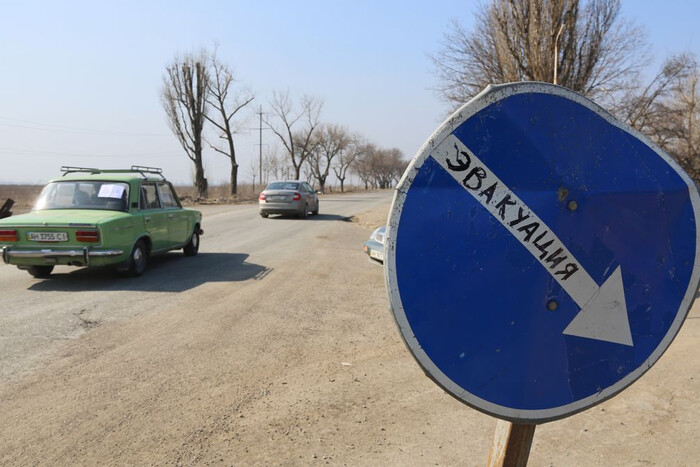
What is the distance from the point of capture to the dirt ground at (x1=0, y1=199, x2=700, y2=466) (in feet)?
9.37

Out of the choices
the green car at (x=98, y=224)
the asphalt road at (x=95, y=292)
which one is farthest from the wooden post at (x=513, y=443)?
the green car at (x=98, y=224)

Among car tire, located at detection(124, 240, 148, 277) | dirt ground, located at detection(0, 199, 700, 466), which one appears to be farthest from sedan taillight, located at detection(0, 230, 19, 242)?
dirt ground, located at detection(0, 199, 700, 466)

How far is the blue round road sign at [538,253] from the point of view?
1.26 m

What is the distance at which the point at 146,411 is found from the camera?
3365 millimetres

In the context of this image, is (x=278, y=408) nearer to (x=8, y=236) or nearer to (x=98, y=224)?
(x=98, y=224)

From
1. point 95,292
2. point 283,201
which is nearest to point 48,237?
point 95,292

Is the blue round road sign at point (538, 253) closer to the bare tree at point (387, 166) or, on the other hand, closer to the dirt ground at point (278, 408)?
the dirt ground at point (278, 408)

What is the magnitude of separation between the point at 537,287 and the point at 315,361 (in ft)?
10.8

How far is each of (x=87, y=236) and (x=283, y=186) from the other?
Answer: 14.1 m

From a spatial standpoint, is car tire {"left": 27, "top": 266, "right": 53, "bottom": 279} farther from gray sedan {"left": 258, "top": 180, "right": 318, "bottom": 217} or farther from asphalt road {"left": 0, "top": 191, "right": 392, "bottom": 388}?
gray sedan {"left": 258, "top": 180, "right": 318, "bottom": 217}

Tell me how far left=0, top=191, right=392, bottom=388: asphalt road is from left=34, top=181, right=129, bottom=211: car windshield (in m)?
1.06

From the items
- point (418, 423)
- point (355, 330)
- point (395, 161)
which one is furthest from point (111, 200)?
point (395, 161)

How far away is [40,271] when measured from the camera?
25.8ft

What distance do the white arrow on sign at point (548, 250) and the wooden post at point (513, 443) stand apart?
1.30 ft
